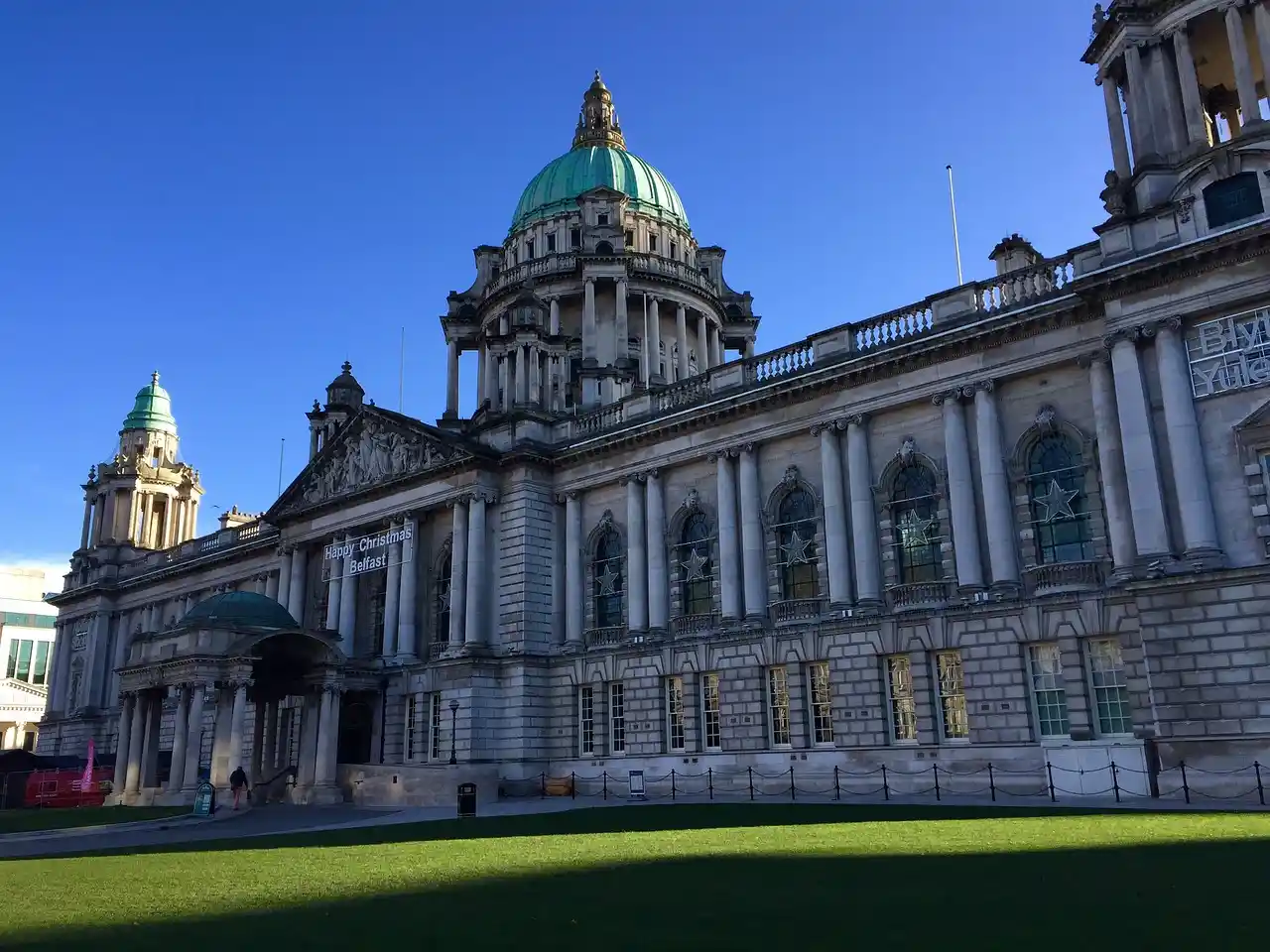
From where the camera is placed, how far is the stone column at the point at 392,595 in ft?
159

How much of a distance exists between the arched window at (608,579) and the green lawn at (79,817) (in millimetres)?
17528

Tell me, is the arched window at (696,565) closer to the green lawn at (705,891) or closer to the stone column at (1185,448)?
the stone column at (1185,448)

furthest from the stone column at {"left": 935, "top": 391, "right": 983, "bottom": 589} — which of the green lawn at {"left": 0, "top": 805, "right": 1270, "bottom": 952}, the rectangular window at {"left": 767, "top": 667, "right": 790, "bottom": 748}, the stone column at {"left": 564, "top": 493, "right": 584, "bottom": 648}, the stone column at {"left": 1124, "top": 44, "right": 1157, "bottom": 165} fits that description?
the stone column at {"left": 564, "top": 493, "right": 584, "bottom": 648}

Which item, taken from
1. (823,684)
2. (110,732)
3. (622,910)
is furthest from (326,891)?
(110,732)

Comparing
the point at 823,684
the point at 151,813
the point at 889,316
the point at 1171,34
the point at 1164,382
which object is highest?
the point at 1171,34

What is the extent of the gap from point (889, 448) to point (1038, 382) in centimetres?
537

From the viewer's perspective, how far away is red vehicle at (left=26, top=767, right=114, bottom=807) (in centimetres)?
4775

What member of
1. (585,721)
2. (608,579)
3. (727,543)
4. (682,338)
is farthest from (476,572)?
(682,338)

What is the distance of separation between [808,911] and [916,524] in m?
25.6

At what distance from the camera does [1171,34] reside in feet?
105

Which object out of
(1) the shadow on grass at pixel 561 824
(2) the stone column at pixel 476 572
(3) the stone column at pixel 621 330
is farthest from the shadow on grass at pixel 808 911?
(3) the stone column at pixel 621 330

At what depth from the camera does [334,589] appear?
5219 cm

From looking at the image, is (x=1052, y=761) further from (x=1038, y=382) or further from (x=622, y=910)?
(x=622, y=910)

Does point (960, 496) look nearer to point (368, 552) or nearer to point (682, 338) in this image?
point (368, 552)
